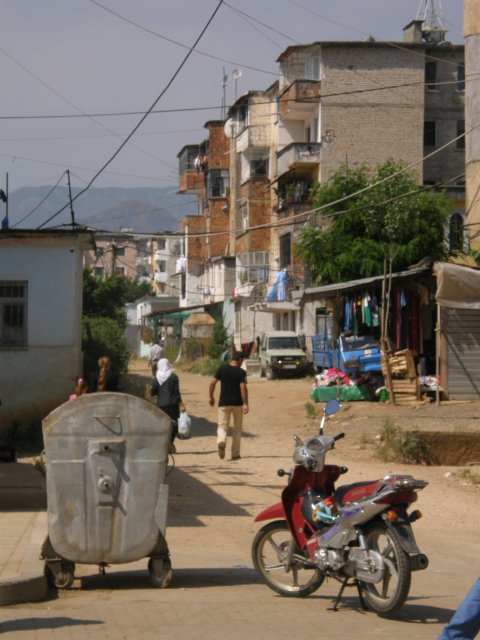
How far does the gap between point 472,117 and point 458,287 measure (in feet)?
35.2

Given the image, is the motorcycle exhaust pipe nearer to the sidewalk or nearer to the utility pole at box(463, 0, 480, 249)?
the sidewalk

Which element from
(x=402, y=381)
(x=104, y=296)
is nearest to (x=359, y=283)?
(x=402, y=381)

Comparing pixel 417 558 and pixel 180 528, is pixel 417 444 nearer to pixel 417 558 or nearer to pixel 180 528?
pixel 180 528

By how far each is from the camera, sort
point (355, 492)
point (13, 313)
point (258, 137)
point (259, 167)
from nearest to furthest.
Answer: point (355, 492) < point (13, 313) < point (258, 137) < point (259, 167)

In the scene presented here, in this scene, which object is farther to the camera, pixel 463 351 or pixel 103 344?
pixel 103 344

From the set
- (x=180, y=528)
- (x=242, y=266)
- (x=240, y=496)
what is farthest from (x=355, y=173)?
(x=180, y=528)

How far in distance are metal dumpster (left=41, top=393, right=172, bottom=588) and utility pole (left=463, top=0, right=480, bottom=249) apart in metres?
24.4

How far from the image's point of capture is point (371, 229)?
124 ft

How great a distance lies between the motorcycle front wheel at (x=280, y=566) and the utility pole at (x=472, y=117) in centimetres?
2415

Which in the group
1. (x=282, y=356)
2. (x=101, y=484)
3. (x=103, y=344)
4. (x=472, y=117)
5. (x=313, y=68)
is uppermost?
(x=313, y=68)

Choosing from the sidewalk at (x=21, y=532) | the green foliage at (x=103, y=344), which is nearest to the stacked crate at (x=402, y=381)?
the green foliage at (x=103, y=344)

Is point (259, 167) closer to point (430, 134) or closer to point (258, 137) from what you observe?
point (258, 137)

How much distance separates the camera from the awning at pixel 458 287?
952 inches

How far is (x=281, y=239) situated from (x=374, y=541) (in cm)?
4498
